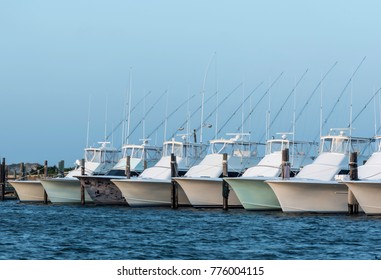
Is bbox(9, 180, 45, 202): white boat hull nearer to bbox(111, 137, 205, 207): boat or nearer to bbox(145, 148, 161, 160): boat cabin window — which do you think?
bbox(145, 148, 161, 160): boat cabin window

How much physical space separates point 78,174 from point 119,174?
5.18 metres

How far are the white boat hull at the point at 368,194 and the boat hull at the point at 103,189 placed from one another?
2153 centimetres

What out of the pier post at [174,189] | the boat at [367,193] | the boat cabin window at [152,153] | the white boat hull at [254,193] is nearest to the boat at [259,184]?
the white boat hull at [254,193]

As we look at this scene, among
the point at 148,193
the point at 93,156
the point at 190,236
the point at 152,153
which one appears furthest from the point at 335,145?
the point at 93,156

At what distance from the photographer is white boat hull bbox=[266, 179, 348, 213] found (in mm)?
50156

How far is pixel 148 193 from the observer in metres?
61.8

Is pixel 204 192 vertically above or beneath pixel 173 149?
beneath

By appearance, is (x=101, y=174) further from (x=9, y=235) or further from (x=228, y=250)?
(x=228, y=250)

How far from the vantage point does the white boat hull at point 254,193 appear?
54.2 meters

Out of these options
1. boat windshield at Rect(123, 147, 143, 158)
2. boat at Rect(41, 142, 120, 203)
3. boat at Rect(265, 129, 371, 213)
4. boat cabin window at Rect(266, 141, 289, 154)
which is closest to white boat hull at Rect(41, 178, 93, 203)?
boat at Rect(41, 142, 120, 203)

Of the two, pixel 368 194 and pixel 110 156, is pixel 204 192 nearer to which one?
pixel 368 194

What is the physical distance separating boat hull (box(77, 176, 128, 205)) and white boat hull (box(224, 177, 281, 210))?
12.3 m

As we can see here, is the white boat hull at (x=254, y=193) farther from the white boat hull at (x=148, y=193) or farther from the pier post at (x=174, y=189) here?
the white boat hull at (x=148, y=193)

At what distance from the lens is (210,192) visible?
5847cm
